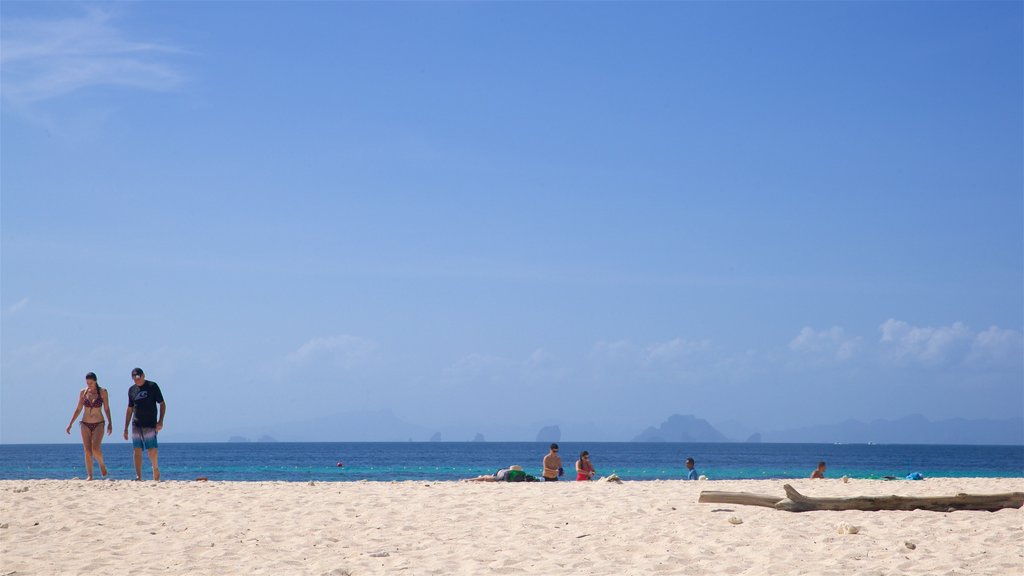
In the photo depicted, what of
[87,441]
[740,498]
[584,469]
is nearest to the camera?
[740,498]

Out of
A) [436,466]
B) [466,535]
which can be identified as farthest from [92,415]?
[436,466]

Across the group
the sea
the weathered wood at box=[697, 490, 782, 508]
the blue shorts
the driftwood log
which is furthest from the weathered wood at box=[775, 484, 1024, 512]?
the sea

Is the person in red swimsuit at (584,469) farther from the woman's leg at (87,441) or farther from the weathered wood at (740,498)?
the woman's leg at (87,441)

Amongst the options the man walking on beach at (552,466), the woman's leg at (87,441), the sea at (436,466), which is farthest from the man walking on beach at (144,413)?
the sea at (436,466)

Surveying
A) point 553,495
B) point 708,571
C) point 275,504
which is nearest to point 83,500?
point 275,504

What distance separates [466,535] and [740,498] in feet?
12.7

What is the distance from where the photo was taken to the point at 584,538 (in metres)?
9.11

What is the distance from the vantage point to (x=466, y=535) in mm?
9273

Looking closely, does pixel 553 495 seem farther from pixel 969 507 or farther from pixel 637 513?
pixel 969 507

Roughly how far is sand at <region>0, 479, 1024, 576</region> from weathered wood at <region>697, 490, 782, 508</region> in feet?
0.41

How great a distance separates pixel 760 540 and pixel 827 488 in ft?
21.6

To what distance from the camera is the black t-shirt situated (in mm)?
14562

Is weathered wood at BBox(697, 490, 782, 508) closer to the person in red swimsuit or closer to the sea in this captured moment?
the person in red swimsuit

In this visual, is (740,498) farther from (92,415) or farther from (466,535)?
(92,415)
